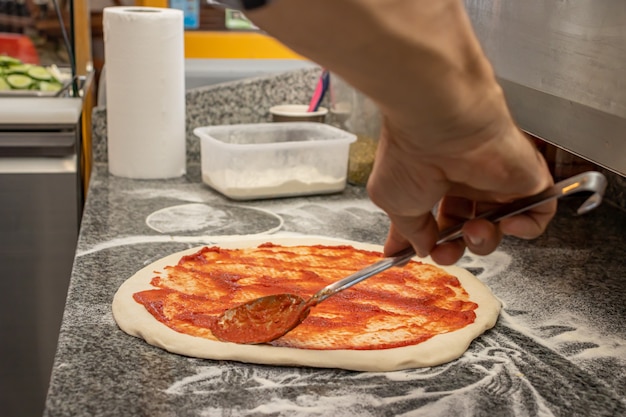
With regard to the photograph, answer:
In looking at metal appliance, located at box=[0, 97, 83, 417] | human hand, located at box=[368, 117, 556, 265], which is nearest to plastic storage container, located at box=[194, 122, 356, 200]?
metal appliance, located at box=[0, 97, 83, 417]

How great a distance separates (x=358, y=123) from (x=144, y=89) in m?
0.55

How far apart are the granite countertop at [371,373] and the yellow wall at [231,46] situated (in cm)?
126

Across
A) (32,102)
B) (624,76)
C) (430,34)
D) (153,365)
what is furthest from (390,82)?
(32,102)

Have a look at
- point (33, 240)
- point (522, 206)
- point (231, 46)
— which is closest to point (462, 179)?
point (522, 206)

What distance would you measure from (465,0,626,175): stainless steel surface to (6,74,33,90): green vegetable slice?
4.51ft

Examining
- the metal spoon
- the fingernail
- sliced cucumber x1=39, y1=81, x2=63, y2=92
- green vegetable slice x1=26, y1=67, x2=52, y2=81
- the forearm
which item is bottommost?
the metal spoon

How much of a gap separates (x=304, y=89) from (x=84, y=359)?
138 centimetres

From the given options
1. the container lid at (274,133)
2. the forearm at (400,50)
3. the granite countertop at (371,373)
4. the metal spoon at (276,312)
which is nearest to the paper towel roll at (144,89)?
the container lid at (274,133)

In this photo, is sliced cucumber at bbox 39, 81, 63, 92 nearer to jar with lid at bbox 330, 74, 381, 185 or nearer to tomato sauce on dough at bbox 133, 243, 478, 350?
jar with lid at bbox 330, 74, 381, 185

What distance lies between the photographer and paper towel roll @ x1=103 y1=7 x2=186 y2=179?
1898 mm

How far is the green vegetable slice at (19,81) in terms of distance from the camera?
2178mm

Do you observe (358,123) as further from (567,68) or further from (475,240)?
(475,240)

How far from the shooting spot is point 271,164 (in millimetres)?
1842

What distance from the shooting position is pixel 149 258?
1457 millimetres
